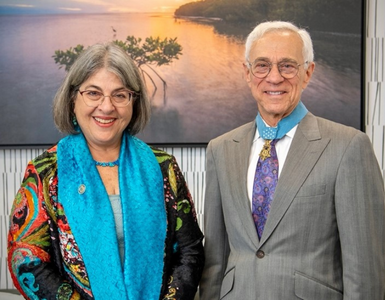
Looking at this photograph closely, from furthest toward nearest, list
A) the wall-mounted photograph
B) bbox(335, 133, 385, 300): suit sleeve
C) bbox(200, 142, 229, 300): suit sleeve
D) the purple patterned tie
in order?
the wall-mounted photograph < bbox(200, 142, 229, 300): suit sleeve < the purple patterned tie < bbox(335, 133, 385, 300): suit sleeve

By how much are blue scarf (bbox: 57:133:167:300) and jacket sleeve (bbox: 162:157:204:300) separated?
1.6 inches

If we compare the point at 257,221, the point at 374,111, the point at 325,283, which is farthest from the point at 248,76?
the point at 374,111

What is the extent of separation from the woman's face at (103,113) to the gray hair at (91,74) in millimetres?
18

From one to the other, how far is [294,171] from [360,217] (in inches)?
9.3

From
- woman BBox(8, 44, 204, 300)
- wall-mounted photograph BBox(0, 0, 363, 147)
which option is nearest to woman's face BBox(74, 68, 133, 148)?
woman BBox(8, 44, 204, 300)

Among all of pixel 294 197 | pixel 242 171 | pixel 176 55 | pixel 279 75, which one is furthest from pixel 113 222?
pixel 176 55

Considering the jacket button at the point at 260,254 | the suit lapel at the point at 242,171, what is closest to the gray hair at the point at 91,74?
the suit lapel at the point at 242,171

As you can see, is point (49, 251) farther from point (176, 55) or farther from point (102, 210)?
point (176, 55)

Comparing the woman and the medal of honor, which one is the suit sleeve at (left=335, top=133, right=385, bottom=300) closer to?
the medal of honor

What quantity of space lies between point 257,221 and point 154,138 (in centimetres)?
146

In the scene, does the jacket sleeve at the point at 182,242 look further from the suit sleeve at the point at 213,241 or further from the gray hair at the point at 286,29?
the gray hair at the point at 286,29

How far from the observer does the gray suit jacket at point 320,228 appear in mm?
1548

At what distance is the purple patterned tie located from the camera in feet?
5.43

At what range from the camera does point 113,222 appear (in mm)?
1625
